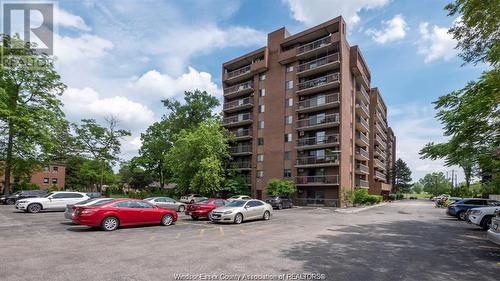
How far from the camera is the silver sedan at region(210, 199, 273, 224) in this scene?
1836 centimetres

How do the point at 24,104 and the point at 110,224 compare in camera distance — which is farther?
the point at 24,104

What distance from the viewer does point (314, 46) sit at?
4356 centimetres

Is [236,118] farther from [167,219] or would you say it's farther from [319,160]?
[167,219]

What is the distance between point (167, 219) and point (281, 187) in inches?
981

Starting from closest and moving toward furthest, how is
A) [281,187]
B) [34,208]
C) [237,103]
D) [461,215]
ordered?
[34,208] → [461,215] → [281,187] → [237,103]

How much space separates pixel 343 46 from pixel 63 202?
35.5m

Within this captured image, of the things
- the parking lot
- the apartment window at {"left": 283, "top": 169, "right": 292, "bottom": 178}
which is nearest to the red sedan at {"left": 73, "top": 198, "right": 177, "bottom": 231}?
the parking lot

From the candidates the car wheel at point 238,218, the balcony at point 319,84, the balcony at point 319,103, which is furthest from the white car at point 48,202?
the balcony at point 319,84

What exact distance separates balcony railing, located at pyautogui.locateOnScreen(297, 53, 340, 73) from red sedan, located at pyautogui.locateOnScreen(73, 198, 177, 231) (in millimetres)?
31835

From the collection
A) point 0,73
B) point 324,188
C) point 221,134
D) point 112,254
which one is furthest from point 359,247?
point 0,73

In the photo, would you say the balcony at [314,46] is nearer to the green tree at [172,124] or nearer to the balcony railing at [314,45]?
the balcony railing at [314,45]

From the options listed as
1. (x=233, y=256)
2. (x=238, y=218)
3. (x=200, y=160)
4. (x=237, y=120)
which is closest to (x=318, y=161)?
(x=200, y=160)

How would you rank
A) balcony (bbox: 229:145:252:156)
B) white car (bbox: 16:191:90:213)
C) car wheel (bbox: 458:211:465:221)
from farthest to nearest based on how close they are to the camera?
1. balcony (bbox: 229:145:252:156)
2. car wheel (bbox: 458:211:465:221)
3. white car (bbox: 16:191:90:213)

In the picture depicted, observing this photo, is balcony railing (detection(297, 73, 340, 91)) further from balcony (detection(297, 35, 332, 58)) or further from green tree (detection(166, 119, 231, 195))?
green tree (detection(166, 119, 231, 195))
